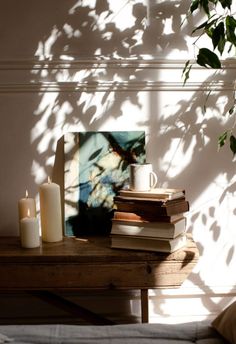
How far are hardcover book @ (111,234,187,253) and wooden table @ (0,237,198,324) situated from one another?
0.02 m

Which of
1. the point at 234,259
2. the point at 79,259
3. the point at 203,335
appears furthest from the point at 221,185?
the point at 203,335

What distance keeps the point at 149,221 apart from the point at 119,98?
26.2 inches

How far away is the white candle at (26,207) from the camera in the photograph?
236 cm

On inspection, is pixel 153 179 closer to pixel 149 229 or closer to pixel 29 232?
pixel 149 229

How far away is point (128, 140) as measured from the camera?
2514mm

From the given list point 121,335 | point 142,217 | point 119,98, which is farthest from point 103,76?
point 121,335

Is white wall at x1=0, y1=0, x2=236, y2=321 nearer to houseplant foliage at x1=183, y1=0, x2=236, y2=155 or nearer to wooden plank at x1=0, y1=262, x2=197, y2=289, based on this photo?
houseplant foliage at x1=183, y1=0, x2=236, y2=155

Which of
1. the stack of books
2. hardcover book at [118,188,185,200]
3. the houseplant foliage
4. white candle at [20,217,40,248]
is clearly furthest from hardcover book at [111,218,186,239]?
the houseplant foliage

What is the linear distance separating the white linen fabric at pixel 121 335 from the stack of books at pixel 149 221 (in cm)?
70

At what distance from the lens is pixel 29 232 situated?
89.2 inches

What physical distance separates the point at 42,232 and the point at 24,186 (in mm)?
286

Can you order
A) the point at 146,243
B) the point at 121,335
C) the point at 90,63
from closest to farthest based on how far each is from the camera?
the point at 121,335 → the point at 146,243 → the point at 90,63

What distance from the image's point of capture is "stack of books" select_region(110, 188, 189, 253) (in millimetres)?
2146

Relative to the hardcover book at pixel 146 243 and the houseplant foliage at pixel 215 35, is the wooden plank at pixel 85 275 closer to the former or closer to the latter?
the hardcover book at pixel 146 243
